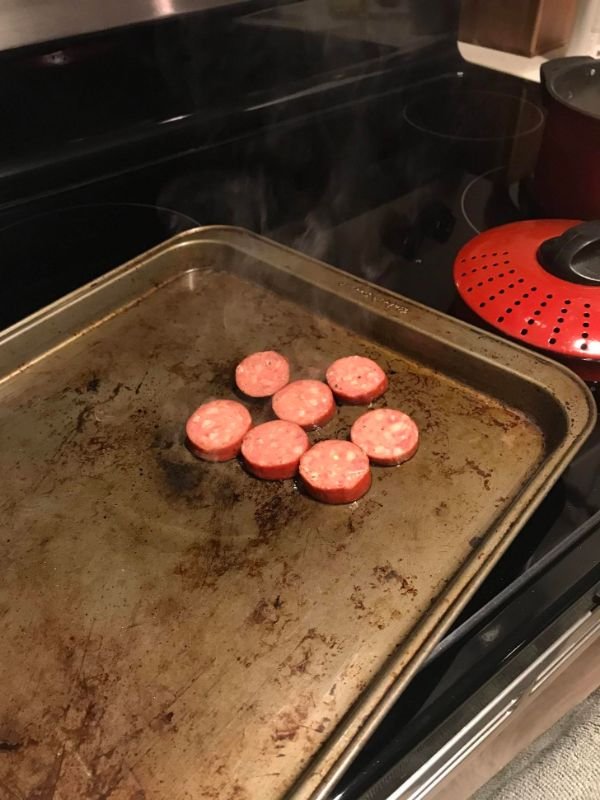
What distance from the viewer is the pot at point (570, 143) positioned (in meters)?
1.03

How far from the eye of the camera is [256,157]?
1.36m

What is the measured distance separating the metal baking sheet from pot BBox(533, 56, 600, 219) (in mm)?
369

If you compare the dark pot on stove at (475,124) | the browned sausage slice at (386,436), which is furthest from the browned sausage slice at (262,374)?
the dark pot on stove at (475,124)

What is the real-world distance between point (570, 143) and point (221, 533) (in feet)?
2.67

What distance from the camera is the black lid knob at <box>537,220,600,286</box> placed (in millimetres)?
855

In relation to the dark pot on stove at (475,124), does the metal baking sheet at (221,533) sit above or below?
below

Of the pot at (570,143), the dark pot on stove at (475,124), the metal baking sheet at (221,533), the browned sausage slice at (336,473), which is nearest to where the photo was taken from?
the metal baking sheet at (221,533)

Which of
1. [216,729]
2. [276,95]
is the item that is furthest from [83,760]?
[276,95]

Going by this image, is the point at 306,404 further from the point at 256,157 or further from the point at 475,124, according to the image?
the point at 475,124

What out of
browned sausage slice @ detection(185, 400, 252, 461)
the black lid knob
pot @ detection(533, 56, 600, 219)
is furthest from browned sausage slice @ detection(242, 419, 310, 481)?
pot @ detection(533, 56, 600, 219)

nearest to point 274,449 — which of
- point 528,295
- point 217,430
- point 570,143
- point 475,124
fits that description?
point 217,430

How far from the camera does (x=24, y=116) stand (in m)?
1.12

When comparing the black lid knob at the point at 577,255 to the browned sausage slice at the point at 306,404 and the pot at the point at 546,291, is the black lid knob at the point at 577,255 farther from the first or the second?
the browned sausage slice at the point at 306,404

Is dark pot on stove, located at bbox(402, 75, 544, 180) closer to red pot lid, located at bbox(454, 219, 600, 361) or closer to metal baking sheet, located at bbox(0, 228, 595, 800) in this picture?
red pot lid, located at bbox(454, 219, 600, 361)
